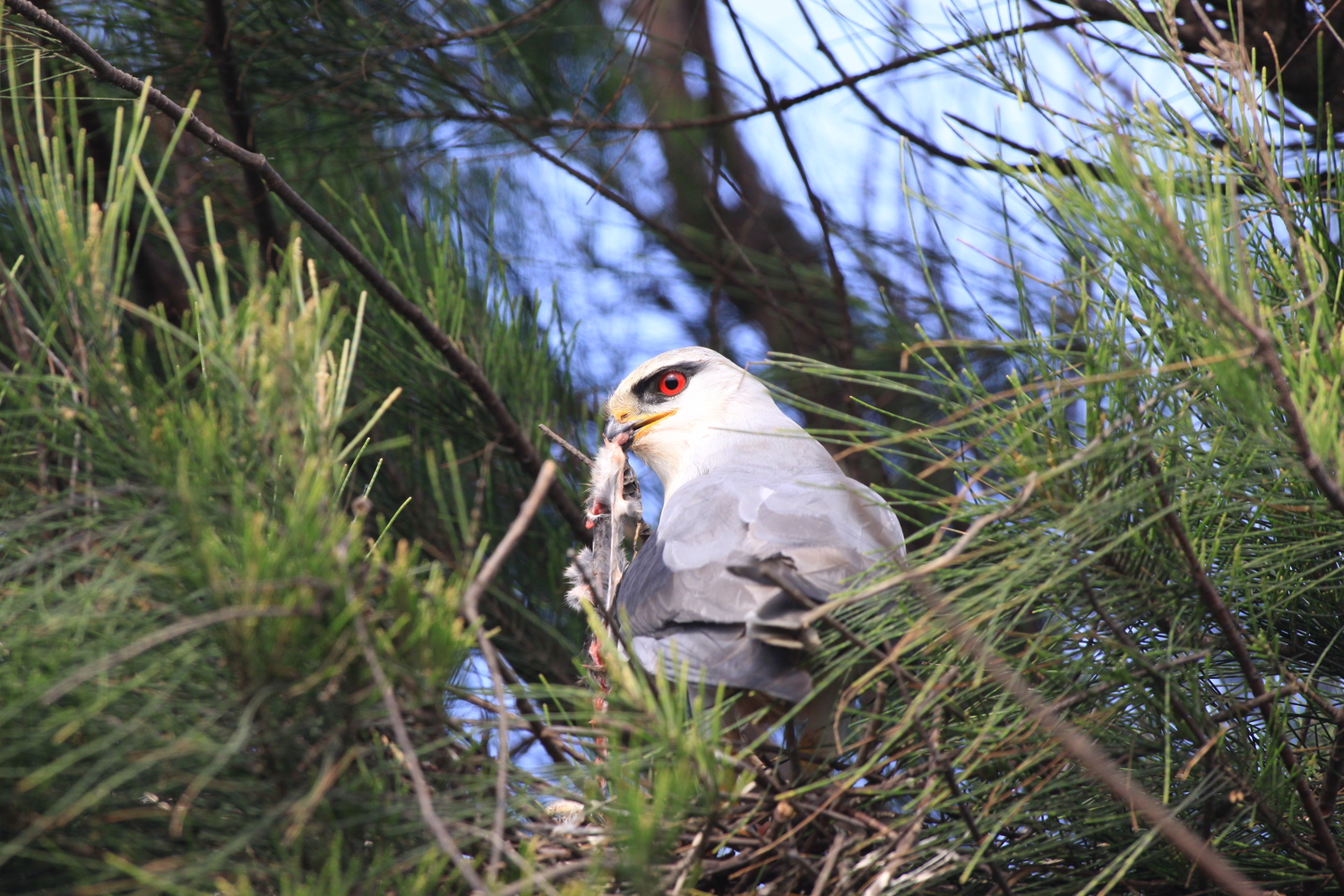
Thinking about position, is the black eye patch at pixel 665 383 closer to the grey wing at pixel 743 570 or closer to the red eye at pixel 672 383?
the red eye at pixel 672 383

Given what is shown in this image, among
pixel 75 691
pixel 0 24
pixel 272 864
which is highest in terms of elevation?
pixel 0 24

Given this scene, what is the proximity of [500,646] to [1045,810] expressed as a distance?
7.23ft

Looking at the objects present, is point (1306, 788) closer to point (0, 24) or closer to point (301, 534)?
point (301, 534)

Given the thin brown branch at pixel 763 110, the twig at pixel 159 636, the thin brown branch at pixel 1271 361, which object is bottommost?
the twig at pixel 159 636

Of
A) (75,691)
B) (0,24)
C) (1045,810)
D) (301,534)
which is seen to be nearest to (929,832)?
(1045,810)

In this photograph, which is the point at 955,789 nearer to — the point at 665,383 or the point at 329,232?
the point at 329,232

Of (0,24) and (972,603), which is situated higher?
(0,24)

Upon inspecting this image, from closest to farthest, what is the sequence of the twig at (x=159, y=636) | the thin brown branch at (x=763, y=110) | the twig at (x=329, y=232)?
1. the twig at (x=159, y=636)
2. the twig at (x=329, y=232)
3. the thin brown branch at (x=763, y=110)

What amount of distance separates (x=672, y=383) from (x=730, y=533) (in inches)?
47.9

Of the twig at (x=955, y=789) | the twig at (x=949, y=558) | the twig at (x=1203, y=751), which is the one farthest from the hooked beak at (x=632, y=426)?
the twig at (x=1203, y=751)

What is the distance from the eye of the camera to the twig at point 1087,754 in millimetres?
1309

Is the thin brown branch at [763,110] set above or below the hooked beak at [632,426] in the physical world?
above

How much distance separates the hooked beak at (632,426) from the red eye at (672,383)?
86 millimetres

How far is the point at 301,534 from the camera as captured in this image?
1.27 meters
